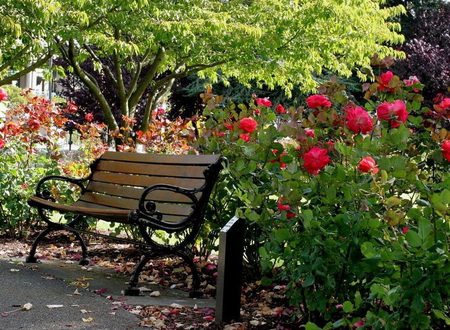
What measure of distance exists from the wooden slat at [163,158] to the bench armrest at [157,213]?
312 mm

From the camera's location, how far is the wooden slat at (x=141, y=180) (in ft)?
15.9

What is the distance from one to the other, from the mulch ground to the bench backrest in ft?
1.67

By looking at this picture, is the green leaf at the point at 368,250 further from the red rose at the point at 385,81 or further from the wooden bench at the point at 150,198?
the wooden bench at the point at 150,198

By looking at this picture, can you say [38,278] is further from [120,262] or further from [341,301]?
[341,301]

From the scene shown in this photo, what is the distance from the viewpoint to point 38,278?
4.63m

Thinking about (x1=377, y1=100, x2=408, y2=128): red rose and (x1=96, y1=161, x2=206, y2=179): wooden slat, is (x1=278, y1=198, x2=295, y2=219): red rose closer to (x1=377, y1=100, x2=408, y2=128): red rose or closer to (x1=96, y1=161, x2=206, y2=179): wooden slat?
(x1=377, y1=100, x2=408, y2=128): red rose

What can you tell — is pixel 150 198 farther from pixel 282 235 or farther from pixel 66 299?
pixel 282 235

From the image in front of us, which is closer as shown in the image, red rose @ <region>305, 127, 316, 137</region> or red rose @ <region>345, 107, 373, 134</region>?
red rose @ <region>345, 107, 373, 134</region>

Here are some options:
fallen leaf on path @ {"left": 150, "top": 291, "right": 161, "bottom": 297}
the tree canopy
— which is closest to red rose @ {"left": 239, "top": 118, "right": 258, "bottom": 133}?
fallen leaf on path @ {"left": 150, "top": 291, "right": 161, "bottom": 297}

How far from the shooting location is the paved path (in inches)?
139

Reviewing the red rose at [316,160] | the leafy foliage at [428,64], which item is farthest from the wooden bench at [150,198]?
the leafy foliage at [428,64]

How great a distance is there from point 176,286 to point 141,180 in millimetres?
1061

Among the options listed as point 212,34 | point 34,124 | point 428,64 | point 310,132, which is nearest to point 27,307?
point 310,132

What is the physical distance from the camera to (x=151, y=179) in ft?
17.2
